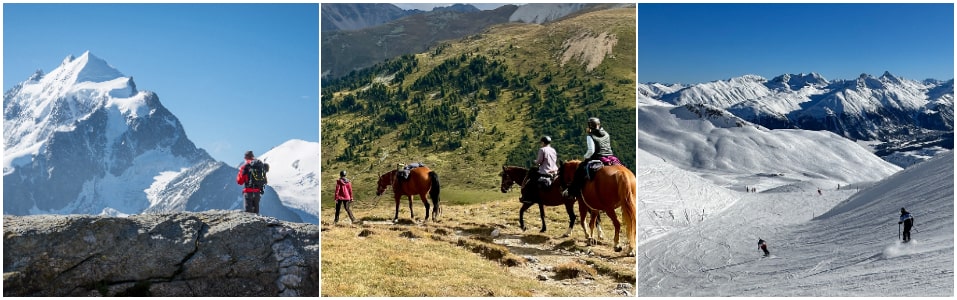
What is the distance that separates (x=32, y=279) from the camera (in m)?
11.5

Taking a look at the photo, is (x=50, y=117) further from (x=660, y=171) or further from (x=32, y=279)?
(x=660, y=171)

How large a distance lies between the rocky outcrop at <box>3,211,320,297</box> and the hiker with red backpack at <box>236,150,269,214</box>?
48cm

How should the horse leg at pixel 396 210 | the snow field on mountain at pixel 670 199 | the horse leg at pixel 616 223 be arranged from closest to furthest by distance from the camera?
the horse leg at pixel 616 223 < the horse leg at pixel 396 210 < the snow field on mountain at pixel 670 199

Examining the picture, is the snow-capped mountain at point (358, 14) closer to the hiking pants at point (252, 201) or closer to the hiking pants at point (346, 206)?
the hiking pants at point (346, 206)

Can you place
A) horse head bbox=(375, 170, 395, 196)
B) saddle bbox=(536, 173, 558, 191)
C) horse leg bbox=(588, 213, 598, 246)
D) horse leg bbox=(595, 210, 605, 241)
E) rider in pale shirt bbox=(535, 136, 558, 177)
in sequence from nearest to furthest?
horse leg bbox=(588, 213, 598, 246), horse leg bbox=(595, 210, 605, 241), rider in pale shirt bbox=(535, 136, 558, 177), saddle bbox=(536, 173, 558, 191), horse head bbox=(375, 170, 395, 196)

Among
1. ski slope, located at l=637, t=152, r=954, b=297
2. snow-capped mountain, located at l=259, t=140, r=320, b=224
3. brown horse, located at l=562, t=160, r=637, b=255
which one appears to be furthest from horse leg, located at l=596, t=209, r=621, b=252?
ski slope, located at l=637, t=152, r=954, b=297

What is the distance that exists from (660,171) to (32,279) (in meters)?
79.3

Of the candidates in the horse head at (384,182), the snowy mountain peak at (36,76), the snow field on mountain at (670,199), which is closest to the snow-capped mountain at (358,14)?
the horse head at (384,182)

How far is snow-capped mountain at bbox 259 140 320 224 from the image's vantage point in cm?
1294

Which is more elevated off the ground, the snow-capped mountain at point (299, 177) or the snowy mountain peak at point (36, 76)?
the snowy mountain peak at point (36, 76)

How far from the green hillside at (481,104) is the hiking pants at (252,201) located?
19.7ft

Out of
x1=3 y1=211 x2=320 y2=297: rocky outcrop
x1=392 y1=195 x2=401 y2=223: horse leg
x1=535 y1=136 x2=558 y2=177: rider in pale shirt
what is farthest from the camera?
x1=392 y1=195 x2=401 y2=223: horse leg

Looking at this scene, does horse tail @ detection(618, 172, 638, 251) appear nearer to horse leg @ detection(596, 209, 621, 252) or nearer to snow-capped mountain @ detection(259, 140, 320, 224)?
horse leg @ detection(596, 209, 621, 252)

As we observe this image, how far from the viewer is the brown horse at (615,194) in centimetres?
1391
